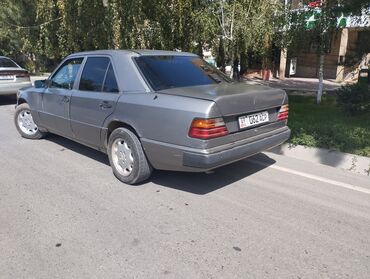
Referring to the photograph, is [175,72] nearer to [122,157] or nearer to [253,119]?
[253,119]

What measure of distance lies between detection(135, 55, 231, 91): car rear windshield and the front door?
1.31 meters

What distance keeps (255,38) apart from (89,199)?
9391 millimetres

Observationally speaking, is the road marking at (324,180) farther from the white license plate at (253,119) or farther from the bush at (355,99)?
the bush at (355,99)

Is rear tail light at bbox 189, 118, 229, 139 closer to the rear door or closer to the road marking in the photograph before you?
the rear door

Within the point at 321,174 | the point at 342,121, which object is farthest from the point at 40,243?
the point at 342,121

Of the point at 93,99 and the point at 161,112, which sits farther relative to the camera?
the point at 93,99

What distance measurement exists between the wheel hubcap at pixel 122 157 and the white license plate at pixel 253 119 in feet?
4.58

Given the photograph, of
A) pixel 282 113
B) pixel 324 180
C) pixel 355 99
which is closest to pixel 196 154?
pixel 282 113

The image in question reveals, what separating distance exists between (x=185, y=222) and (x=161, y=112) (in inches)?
48.0

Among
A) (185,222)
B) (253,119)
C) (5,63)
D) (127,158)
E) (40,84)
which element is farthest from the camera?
(5,63)

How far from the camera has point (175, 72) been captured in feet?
15.9

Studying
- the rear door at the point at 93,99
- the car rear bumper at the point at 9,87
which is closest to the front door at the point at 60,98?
the rear door at the point at 93,99

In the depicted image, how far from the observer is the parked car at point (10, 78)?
37.1 feet

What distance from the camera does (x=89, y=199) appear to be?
436cm
